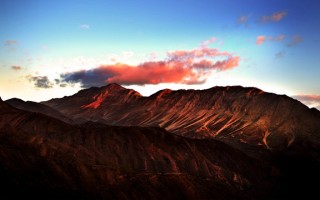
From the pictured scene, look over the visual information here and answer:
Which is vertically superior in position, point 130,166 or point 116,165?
point 116,165

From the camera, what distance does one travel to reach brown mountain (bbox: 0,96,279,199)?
114500 millimetres

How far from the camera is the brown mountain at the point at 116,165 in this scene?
114500 mm

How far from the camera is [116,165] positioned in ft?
446

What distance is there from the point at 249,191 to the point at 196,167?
18896mm

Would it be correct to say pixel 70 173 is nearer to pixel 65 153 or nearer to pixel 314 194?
pixel 65 153

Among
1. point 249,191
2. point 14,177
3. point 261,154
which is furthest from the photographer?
point 261,154

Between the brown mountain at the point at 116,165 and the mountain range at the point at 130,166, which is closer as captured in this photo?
the brown mountain at the point at 116,165

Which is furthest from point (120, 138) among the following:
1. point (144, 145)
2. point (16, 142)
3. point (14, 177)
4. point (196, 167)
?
point (14, 177)

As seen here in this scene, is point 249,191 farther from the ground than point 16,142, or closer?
closer

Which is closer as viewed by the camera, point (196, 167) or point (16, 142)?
point (16, 142)

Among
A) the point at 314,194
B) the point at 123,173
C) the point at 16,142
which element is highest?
the point at 16,142

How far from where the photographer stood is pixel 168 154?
152 meters

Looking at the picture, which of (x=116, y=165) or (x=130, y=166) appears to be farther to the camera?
(x=130, y=166)

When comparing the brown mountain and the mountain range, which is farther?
the mountain range
